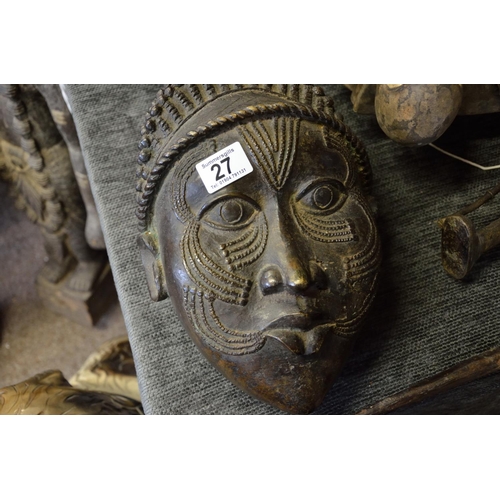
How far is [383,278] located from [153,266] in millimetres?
592

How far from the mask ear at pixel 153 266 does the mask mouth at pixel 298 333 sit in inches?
11.2

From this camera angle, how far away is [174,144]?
3.65ft

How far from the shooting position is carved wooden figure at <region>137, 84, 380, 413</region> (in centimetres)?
104

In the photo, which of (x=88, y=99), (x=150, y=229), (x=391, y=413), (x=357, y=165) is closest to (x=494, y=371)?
(x=391, y=413)

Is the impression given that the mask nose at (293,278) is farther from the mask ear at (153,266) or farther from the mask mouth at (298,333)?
the mask ear at (153,266)

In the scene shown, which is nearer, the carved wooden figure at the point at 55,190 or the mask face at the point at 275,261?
the mask face at the point at 275,261

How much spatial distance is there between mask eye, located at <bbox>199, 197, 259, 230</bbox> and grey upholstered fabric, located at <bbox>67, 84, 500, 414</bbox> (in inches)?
16.2

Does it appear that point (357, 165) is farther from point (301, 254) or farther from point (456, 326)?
point (456, 326)

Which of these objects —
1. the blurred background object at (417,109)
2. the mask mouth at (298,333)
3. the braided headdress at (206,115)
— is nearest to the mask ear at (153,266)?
the braided headdress at (206,115)

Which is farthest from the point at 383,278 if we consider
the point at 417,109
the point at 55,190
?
the point at 55,190

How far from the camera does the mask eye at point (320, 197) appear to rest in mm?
1087

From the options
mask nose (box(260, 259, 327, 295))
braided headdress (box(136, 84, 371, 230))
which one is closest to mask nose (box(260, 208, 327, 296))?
mask nose (box(260, 259, 327, 295))

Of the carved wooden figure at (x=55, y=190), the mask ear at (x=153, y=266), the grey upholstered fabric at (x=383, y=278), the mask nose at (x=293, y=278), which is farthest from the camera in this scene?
the carved wooden figure at (x=55, y=190)

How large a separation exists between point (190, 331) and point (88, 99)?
2.59 ft
